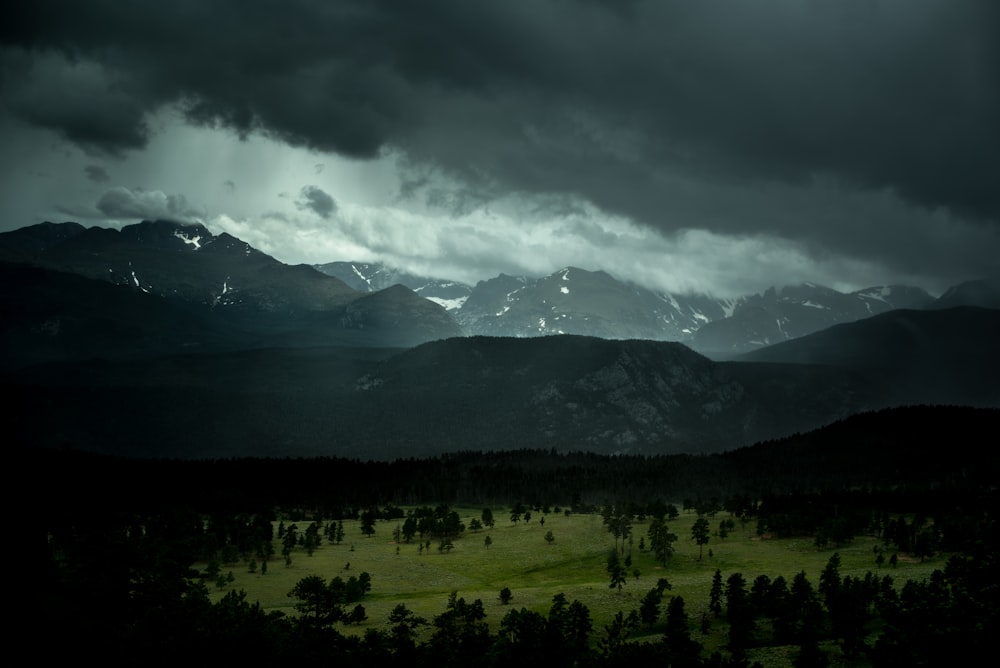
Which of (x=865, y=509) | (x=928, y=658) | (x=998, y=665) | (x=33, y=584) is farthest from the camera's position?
(x=865, y=509)

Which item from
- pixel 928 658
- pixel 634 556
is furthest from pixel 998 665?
pixel 634 556

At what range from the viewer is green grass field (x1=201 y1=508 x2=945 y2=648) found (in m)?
123

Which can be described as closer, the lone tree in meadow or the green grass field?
the green grass field

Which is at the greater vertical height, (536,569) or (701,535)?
(701,535)

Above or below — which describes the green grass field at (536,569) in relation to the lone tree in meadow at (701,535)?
below

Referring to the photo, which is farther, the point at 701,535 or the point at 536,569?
the point at 701,535

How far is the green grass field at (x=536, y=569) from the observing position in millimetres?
122938

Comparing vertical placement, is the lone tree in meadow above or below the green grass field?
above

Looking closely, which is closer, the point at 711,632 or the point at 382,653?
the point at 382,653

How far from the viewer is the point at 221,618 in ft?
269

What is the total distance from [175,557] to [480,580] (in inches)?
2873

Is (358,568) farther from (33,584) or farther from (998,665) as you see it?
(998,665)

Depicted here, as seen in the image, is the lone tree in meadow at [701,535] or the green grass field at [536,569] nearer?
the green grass field at [536,569]

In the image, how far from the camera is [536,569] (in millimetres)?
160625
